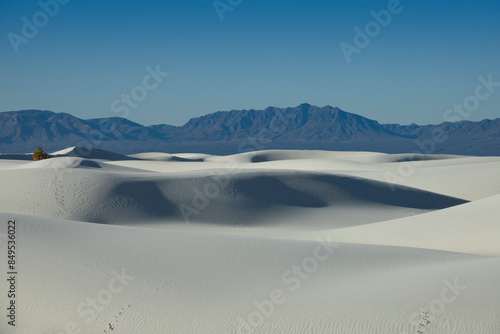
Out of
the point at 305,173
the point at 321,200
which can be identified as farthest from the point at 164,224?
the point at 305,173

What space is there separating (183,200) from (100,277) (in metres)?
17.6

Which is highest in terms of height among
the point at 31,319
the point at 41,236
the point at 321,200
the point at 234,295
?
the point at 41,236

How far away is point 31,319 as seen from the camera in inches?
365

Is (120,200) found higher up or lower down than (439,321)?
higher up

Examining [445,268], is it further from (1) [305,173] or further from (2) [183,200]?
(1) [305,173]

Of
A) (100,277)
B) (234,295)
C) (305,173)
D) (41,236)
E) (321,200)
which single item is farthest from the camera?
(305,173)

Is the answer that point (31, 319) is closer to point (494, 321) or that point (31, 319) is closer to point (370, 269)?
point (370, 269)

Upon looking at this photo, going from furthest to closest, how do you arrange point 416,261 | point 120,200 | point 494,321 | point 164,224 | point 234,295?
point 120,200, point 164,224, point 416,261, point 234,295, point 494,321

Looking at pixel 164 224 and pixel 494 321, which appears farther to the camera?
pixel 164 224

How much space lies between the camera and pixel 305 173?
3600 centimetres

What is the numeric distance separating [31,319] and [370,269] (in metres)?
6.75

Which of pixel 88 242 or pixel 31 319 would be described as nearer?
pixel 31 319

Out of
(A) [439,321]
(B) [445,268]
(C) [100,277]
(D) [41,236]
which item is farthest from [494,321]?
(D) [41,236]

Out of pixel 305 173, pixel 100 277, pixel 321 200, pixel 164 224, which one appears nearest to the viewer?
pixel 100 277
